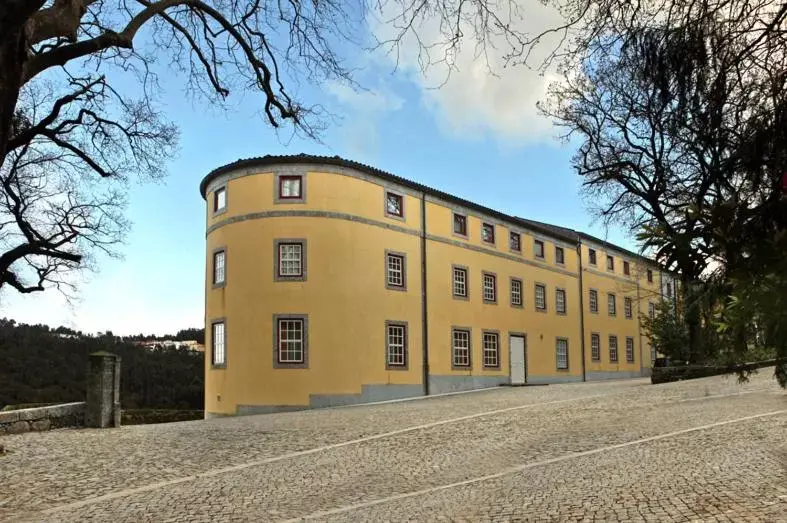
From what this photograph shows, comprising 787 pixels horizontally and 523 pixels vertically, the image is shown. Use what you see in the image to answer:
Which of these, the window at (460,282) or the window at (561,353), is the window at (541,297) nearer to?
the window at (561,353)

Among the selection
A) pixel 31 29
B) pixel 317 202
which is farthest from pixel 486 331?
pixel 31 29

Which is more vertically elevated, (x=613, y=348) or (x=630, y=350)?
(x=613, y=348)

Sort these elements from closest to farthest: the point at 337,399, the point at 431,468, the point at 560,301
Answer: the point at 431,468 → the point at 337,399 → the point at 560,301

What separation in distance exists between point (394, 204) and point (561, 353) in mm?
15830

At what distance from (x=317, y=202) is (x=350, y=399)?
7615mm

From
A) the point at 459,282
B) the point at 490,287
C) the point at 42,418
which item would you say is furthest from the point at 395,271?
the point at 42,418

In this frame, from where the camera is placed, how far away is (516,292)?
116ft

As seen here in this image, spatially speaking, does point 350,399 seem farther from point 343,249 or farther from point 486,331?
point 486,331

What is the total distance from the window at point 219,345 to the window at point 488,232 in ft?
44.0

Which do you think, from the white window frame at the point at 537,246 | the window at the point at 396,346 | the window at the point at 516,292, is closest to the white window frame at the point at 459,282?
the window at the point at 396,346

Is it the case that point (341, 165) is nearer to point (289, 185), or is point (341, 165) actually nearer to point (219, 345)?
point (289, 185)

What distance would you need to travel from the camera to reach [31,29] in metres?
6.37

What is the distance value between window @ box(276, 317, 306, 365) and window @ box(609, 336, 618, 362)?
Result: 84.2ft

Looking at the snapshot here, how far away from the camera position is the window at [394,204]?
27938mm
